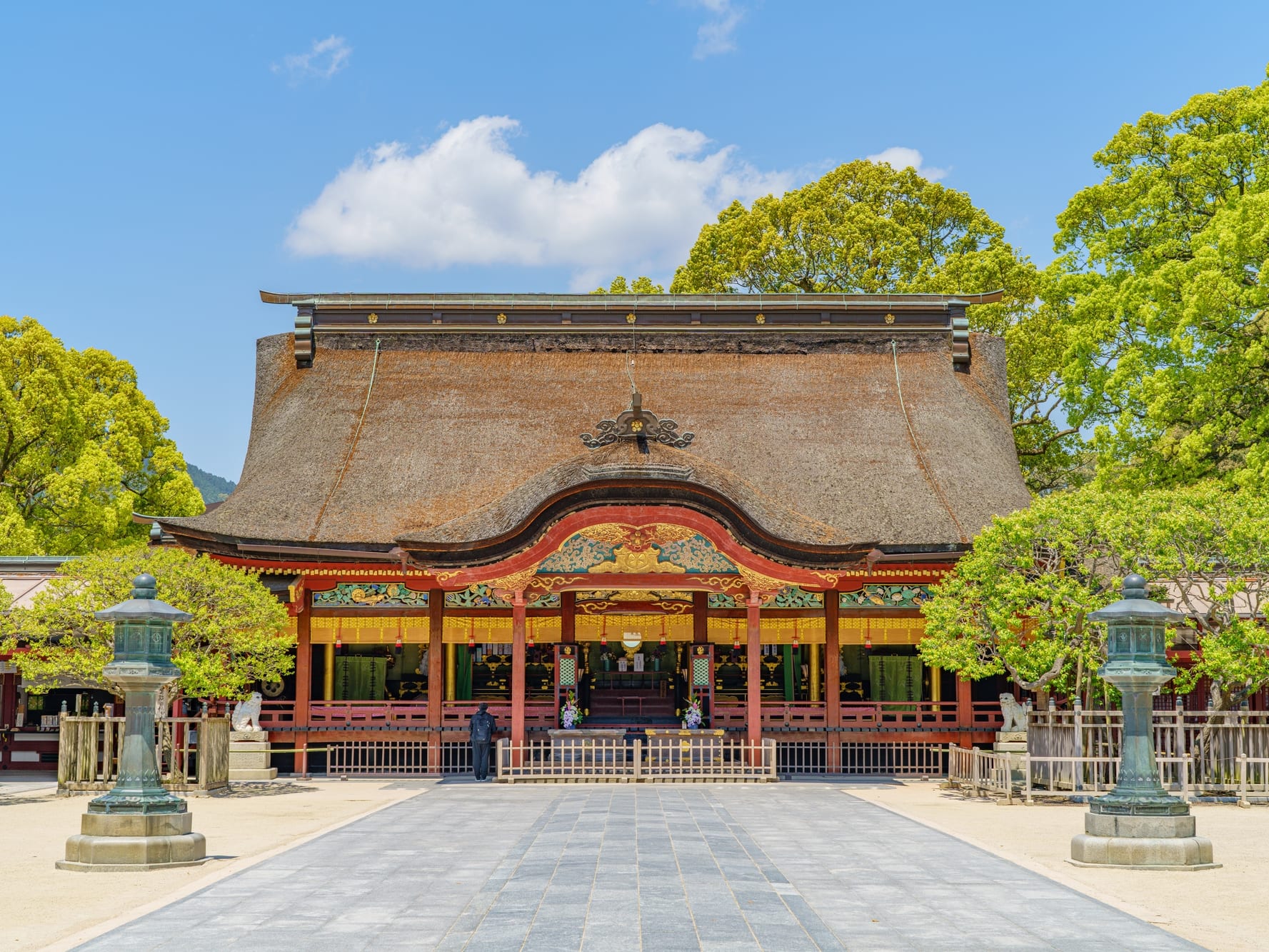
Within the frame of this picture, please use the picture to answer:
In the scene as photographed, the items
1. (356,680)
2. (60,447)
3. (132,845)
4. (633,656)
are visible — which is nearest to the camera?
(132,845)

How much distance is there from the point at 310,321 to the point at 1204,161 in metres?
20.4

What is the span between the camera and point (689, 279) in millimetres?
44688

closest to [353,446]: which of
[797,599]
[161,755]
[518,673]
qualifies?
[518,673]

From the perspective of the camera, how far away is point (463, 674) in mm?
27891

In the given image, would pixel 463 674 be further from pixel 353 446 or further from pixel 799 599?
pixel 799 599

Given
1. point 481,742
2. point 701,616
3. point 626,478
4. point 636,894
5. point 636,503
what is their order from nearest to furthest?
1. point 636,894
2. point 626,478
3. point 636,503
4. point 481,742
5. point 701,616

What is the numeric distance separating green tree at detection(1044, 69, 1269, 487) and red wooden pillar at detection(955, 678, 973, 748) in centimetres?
586

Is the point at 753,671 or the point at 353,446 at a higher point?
the point at 353,446

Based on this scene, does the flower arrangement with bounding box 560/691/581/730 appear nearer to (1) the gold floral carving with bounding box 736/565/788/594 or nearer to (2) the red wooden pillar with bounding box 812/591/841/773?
(1) the gold floral carving with bounding box 736/565/788/594

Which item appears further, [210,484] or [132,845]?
[210,484]

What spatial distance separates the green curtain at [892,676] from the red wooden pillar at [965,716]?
3.35 m

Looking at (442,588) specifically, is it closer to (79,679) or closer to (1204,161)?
(79,679)

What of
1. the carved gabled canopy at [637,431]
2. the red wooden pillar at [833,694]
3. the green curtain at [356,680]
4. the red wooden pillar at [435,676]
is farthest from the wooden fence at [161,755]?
the red wooden pillar at [833,694]

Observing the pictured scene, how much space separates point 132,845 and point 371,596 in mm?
12951
